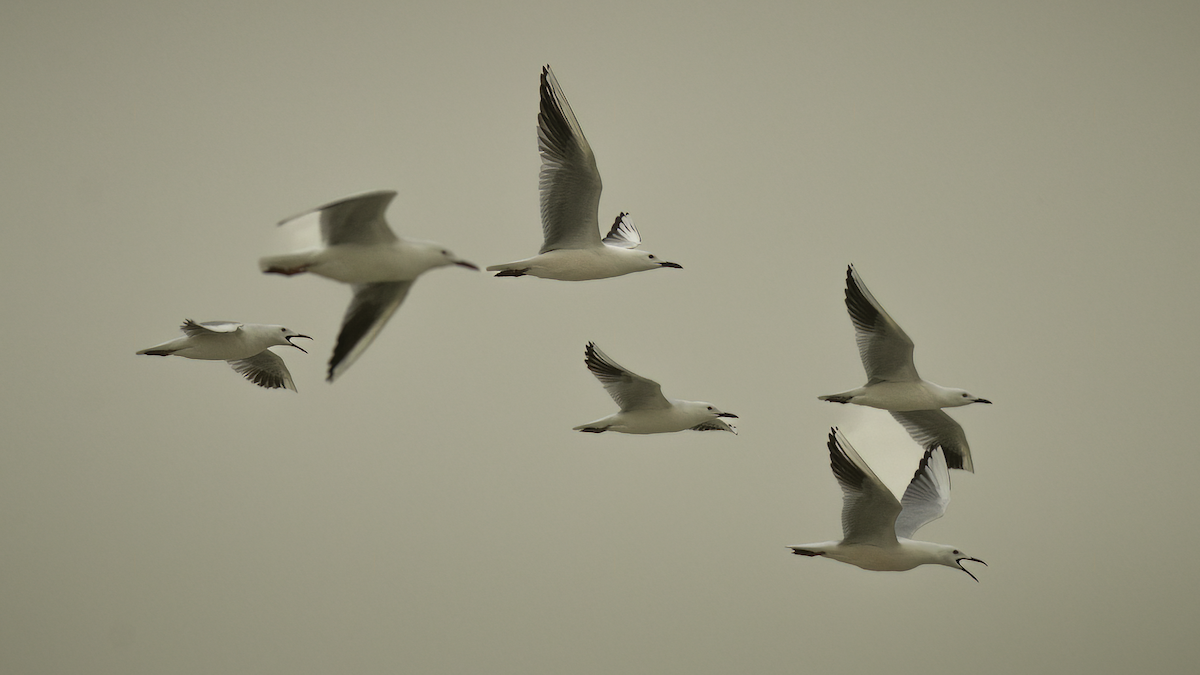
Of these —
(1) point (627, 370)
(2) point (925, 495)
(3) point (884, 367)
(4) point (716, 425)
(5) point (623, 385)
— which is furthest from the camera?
(2) point (925, 495)

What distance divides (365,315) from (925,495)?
5.10 metres

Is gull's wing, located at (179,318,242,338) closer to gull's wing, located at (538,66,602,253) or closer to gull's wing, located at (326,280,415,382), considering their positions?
gull's wing, located at (326,280,415,382)

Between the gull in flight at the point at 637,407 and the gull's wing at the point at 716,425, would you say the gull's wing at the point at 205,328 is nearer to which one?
the gull in flight at the point at 637,407

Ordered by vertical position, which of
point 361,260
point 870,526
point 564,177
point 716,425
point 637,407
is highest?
point 564,177

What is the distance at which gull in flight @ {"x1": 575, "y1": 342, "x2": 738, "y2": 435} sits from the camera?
830cm

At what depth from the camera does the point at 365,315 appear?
247 inches

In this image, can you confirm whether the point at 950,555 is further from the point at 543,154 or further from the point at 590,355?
the point at 543,154

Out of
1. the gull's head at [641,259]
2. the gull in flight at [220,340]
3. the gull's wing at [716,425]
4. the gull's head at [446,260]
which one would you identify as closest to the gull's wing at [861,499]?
the gull's wing at [716,425]

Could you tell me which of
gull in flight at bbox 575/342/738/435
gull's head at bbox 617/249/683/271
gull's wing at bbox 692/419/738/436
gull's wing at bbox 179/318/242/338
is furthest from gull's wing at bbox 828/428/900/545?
gull's wing at bbox 179/318/242/338

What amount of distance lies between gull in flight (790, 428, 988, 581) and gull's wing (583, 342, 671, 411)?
146 centimetres

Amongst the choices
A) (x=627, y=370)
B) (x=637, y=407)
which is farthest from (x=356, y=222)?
(x=637, y=407)

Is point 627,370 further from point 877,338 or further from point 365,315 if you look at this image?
point 365,315

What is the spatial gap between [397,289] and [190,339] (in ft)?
7.99

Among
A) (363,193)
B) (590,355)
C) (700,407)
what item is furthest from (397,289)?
(700,407)
